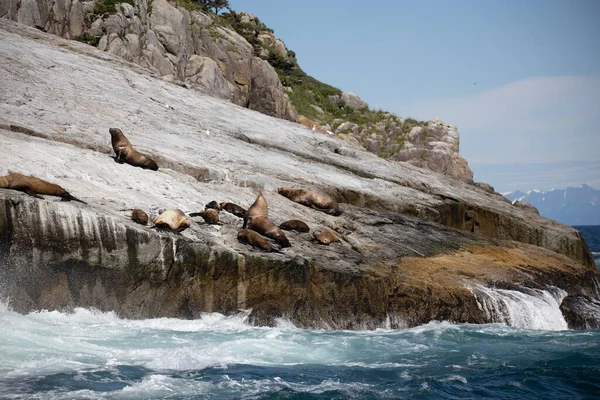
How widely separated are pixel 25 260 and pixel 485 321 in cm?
949

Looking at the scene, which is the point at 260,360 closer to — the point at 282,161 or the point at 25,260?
the point at 25,260

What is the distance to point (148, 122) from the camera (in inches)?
807

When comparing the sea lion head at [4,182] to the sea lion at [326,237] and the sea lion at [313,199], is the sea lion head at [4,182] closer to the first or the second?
the sea lion at [326,237]

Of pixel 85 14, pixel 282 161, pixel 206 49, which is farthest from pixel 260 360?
pixel 206 49

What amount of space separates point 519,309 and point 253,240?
617cm

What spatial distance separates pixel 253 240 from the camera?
555 inches

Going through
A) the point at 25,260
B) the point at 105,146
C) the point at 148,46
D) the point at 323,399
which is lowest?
the point at 323,399

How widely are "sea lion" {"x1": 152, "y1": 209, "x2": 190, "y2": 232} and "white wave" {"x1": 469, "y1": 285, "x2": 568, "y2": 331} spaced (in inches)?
258

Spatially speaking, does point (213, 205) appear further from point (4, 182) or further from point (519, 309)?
point (519, 309)

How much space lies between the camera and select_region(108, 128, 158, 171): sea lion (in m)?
16.1

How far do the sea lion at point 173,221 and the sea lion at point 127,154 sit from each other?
9.96 feet

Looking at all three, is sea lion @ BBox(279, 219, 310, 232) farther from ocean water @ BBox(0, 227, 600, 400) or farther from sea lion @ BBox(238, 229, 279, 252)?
ocean water @ BBox(0, 227, 600, 400)

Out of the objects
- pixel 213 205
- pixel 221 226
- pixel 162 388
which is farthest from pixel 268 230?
pixel 162 388

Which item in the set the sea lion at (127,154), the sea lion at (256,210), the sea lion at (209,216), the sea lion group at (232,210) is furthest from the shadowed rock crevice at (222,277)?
the sea lion at (127,154)
